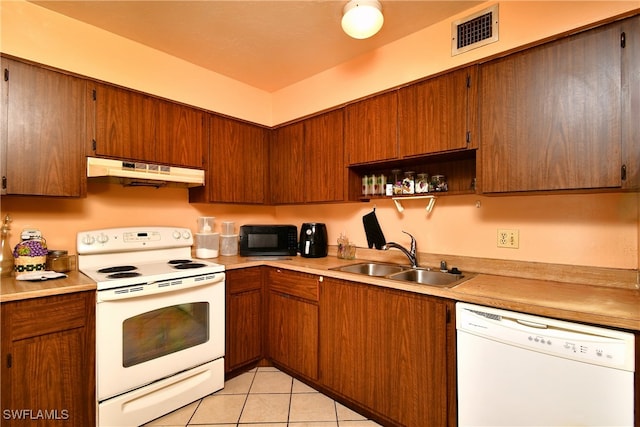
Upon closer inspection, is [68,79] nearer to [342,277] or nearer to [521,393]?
[342,277]

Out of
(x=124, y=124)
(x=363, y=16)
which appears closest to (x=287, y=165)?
(x=124, y=124)

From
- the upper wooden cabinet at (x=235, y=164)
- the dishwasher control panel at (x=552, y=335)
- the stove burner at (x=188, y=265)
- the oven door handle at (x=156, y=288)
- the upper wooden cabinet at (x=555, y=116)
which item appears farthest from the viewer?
the upper wooden cabinet at (x=235, y=164)

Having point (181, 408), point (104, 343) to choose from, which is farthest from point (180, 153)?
point (181, 408)

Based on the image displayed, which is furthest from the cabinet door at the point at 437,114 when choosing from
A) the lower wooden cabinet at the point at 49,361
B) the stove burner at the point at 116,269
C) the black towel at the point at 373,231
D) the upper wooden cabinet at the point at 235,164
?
the lower wooden cabinet at the point at 49,361

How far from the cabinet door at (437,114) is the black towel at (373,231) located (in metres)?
0.55

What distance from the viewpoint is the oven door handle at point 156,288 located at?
1.56 meters

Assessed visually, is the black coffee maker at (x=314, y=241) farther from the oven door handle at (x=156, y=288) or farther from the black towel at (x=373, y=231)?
the oven door handle at (x=156, y=288)

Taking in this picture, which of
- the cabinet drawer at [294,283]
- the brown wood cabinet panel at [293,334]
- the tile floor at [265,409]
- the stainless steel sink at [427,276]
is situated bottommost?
the tile floor at [265,409]

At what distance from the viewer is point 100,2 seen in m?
1.77

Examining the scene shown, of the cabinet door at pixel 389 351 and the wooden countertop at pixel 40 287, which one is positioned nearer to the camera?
the wooden countertop at pixel 40 287

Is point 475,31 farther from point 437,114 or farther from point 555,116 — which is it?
point 555,116

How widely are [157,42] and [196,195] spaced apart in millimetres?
1145

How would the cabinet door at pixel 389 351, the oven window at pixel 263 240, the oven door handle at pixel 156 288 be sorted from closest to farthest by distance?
1. the cabinet door at pixel 389 351
2. the oven door handle at pixel 156 288
3. the oven window at pixel 263 240

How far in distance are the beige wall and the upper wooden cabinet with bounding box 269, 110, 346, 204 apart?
0.27 meters
